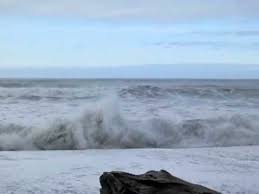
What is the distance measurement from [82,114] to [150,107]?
17.2ft

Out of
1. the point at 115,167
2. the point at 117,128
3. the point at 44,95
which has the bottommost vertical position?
the point at 115,167

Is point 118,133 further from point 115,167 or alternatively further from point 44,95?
point 44,95

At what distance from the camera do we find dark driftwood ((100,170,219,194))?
161 inches

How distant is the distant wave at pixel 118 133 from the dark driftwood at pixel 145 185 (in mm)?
6930

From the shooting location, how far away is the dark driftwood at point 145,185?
4.10m

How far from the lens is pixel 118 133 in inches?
486

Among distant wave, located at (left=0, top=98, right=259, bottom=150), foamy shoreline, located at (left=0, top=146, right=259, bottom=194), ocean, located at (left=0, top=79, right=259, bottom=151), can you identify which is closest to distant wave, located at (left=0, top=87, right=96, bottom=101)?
ocean, located at (left=0, top=79, right=259, bottom=151)

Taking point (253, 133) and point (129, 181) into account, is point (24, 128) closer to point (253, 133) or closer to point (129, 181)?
point (253, 133)

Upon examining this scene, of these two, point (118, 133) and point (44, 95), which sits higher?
point (44, 95)

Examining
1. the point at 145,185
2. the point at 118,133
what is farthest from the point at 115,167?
the point at 118,133

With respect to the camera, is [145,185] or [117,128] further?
→ [117,128]

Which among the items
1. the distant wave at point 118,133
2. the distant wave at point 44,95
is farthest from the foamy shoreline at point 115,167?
the distant wave at point 44,95

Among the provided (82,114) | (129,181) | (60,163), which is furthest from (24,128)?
(129,181)

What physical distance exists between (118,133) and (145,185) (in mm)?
8194
